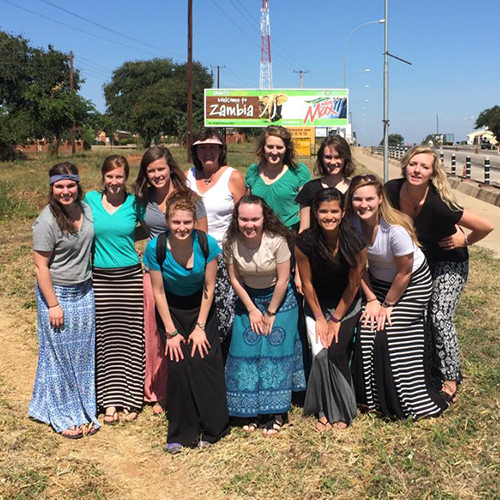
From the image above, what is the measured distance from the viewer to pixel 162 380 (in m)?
4.38

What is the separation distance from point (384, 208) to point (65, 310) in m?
2.16

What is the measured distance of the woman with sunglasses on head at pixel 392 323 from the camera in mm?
3893

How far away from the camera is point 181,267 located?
3762mm

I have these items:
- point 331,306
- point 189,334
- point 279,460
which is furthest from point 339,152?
point 279,460

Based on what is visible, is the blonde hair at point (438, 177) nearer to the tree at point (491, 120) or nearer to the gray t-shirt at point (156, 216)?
the gray t-shirt at point (156, 216)

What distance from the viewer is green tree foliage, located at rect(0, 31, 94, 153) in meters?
37.4

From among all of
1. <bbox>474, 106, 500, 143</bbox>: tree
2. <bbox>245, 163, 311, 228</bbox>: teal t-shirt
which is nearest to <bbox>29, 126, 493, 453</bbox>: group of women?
<bbox>245, 163, 311, 228</bbox>: teal t-shirt

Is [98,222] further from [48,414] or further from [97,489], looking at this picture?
[97,489]

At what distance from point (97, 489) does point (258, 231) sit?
5.81 ft

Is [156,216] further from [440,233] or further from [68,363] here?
[440,233]

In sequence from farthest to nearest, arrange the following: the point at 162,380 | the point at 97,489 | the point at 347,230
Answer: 1. the point at 162,380
2. the point at 347,230
3. the point at 97,489

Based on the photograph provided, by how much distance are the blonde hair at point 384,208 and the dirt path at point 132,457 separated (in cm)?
196

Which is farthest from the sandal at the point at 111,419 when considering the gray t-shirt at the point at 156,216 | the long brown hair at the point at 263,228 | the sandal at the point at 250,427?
the long brown hair at the point at 263,228

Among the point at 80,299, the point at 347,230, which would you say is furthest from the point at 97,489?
the point at 347,230
